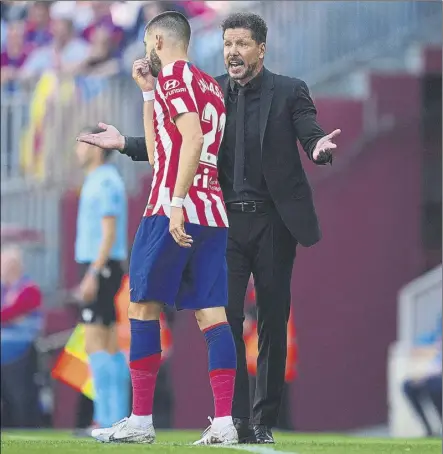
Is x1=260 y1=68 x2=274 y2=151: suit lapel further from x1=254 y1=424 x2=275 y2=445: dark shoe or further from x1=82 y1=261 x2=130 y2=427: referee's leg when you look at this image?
x1=82 y1=261 x2=130 y2=427: referee's leg

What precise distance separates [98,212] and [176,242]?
440 cm

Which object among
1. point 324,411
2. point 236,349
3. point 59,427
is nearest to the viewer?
point 236,349

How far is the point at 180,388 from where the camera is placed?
17.0m

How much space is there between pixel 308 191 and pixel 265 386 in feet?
3.19

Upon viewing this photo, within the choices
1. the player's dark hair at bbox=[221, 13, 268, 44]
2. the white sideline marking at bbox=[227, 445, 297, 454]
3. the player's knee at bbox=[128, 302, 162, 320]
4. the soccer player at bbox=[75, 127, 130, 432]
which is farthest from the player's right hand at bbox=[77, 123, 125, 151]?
the soccer player at bbox=[75, 127, 130, 432]

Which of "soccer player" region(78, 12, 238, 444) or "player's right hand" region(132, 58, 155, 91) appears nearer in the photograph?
"soccer player" region(78, 12, 238, 444)

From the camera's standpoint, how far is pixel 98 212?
11656mm

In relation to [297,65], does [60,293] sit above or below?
below

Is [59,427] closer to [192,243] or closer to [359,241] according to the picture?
[359,241]

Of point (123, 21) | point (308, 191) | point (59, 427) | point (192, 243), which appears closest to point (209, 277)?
point (192, 243)

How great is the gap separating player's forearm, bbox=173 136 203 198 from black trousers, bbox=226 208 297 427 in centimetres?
86

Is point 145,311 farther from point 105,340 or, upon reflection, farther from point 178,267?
point 105,340

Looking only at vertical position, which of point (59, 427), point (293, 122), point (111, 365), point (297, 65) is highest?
point (297, 65)

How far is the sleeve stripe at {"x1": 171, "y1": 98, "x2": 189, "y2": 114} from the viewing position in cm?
732
